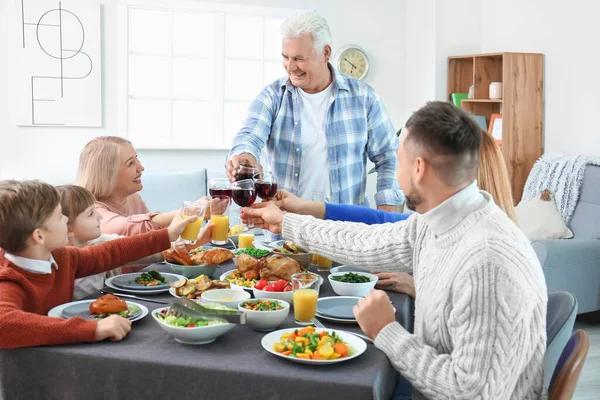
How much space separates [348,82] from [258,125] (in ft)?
1.65

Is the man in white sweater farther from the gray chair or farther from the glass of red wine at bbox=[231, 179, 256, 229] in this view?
the glass of red wine at bbox=[231, 179, 256, 229]

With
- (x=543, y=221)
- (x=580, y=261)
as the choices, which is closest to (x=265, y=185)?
(x=580, y=261)

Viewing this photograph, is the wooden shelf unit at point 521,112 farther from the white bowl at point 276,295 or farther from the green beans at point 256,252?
the white bowl at point 276,295

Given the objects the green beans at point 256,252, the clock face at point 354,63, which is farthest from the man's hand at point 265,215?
the clock face at point 354,63

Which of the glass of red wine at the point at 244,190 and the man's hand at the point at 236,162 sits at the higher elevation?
the man's hand at the point at 236,162

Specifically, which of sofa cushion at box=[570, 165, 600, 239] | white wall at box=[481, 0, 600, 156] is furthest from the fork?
white wall at box=[481, 0, 600, 156]

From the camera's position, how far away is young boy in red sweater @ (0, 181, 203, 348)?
1.50m

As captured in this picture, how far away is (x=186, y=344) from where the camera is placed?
1.55m

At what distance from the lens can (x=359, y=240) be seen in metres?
2.05

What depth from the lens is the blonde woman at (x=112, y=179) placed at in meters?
2.73

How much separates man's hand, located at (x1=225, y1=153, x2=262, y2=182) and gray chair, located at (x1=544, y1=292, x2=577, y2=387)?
122 cm

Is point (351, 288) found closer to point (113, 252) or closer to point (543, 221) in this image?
point (113, 252)

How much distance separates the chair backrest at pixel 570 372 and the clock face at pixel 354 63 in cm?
527

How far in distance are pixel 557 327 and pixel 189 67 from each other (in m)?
5.10
